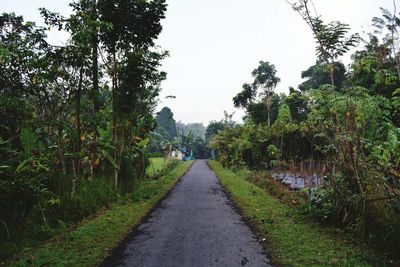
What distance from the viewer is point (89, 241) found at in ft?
20.3

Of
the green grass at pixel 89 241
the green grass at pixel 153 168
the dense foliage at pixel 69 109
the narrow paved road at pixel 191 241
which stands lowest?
the narrow paved road at pixel 191 241

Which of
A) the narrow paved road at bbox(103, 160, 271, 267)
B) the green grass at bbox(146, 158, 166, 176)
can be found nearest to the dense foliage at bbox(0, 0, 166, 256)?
the narrow paved road at bbox(103, 160, 271, 267)

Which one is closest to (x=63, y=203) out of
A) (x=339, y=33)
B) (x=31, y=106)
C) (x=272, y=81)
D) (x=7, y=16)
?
(x=31, y=106)

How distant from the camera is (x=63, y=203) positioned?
25.6ft

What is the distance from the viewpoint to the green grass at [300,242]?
198 inches

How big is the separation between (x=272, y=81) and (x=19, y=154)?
2917cm

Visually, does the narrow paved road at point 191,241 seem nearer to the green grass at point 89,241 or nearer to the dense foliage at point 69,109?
the green grass at point 89,241

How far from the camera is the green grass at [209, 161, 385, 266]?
5020mm

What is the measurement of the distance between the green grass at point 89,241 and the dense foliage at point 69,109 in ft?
1.78

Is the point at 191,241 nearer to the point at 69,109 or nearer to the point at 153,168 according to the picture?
the point at 69,109

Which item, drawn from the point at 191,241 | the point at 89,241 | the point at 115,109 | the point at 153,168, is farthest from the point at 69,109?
the point at 153,168

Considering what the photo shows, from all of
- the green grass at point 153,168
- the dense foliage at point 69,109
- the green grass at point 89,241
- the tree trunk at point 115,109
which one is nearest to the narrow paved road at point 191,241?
the green grass at point 89,241

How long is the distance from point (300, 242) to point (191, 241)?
191 cm

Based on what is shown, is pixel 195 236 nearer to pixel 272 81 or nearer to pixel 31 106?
pixel 31 106
